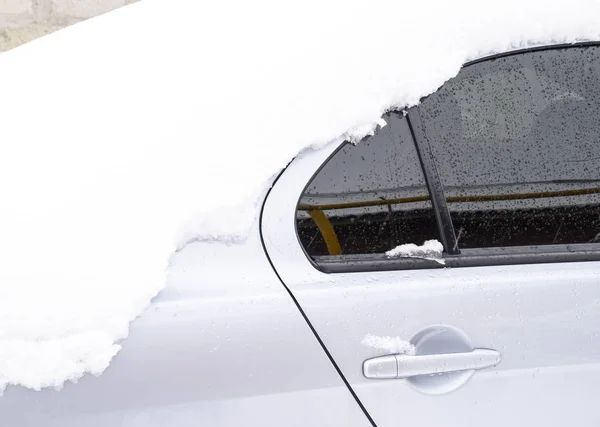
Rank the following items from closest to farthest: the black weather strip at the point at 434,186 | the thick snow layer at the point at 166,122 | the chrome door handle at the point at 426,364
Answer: the thick snow layer at the point at 166,122 < the chrome door handle at the point at 426,364 < the black weather strip at the point at 434,186

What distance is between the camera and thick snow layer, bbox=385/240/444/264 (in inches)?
60.4

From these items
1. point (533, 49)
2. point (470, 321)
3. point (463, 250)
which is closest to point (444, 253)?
point (463, 250)

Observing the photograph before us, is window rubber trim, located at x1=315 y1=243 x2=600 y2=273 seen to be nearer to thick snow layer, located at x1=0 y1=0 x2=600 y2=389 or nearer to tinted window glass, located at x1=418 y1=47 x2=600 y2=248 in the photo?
tinted window glass, located at x1=418 y1=47 x2=600 y2=248

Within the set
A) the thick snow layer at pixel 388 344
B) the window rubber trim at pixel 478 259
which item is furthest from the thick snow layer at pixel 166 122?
the thick snow layer at pixel 388 344

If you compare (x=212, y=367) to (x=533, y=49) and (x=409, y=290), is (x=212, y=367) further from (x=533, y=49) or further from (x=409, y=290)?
(x=533, y=49)

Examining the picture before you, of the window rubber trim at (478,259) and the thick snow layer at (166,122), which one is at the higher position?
the thick snow layer at (166,122)

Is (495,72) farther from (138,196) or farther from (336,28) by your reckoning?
(138,196)

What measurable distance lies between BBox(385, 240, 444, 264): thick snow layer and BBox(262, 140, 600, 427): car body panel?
0.11 feet

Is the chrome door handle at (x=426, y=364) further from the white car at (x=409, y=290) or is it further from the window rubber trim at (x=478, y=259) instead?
the window rubber trim at (x=478, y=259)

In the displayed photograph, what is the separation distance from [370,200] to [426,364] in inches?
13.9

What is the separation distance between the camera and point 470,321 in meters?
1.51

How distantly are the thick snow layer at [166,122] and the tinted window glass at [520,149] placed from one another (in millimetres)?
62

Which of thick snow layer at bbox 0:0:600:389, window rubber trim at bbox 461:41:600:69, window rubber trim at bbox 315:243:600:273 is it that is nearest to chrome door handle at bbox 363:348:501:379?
window rubber trim at bbox 315:243:600:273

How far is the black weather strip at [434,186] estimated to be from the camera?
156 centimetres
